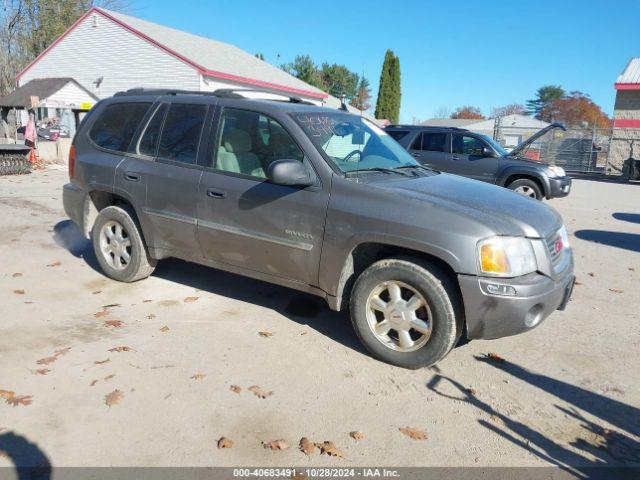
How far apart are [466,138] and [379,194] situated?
8666 mm

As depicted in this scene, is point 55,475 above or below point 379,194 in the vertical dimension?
below

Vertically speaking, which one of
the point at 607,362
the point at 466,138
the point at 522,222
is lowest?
the point at 607,362

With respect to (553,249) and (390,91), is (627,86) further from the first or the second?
(390,91)

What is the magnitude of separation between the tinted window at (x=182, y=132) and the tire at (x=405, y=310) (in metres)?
2.04

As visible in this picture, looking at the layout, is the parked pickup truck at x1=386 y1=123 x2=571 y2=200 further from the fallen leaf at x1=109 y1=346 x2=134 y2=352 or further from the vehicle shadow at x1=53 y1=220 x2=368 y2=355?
the fallen leaf at x1=109 y1=346 x2=134 y2=352

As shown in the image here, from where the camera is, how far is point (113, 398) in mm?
3402

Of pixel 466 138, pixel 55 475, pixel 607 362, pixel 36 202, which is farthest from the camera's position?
pixel 466 138

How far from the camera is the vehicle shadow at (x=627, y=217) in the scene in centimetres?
1092

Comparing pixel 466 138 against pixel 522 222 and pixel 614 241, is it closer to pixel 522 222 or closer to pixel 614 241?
pixel 614 241

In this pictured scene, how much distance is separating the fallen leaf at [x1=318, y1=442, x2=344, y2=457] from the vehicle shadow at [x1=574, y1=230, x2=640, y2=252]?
22.9 feet

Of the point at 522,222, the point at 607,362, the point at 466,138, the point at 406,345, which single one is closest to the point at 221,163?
the point at 406,345

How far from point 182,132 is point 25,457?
308 centimetres

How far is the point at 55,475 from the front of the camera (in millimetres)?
2713

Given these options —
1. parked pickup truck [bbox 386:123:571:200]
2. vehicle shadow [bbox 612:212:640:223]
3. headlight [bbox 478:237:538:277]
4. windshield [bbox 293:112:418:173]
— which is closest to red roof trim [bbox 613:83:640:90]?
vehicle shadow [bbox 612:212:640:223]
